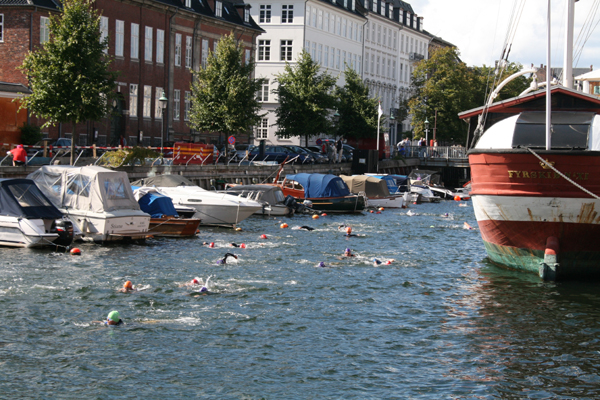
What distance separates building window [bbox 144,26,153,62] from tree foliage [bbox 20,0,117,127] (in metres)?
22.0

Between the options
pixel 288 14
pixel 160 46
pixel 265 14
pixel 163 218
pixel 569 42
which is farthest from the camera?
pixel 265 14

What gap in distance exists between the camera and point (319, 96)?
220 feet

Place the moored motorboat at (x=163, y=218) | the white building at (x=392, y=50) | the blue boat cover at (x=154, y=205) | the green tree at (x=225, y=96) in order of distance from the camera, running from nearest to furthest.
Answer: the moored motorboat at (x=163, y=218), the blue boat cover at (x=154, y=205), the green tree at (x=225, y=96), the white building at (x=392, y=50)

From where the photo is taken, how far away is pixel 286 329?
16719 mm

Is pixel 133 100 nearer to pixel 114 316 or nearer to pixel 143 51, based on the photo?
pixel 143 51

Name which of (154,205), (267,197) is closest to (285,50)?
(267,197)

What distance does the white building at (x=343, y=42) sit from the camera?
87188mm

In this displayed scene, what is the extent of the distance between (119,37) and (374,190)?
20622mm

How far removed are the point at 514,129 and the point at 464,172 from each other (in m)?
65.7

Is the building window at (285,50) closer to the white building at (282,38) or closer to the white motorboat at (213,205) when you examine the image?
the white building at (282,38)

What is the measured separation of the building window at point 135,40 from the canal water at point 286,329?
3427cm

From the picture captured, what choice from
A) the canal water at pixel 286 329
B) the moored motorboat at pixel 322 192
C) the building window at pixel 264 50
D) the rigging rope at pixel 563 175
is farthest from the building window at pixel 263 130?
the rigging rope at pixel 563 175

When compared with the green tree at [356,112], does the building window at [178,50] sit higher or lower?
higher

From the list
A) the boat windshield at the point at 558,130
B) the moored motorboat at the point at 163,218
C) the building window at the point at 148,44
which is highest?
the building window at the point at 148,44
